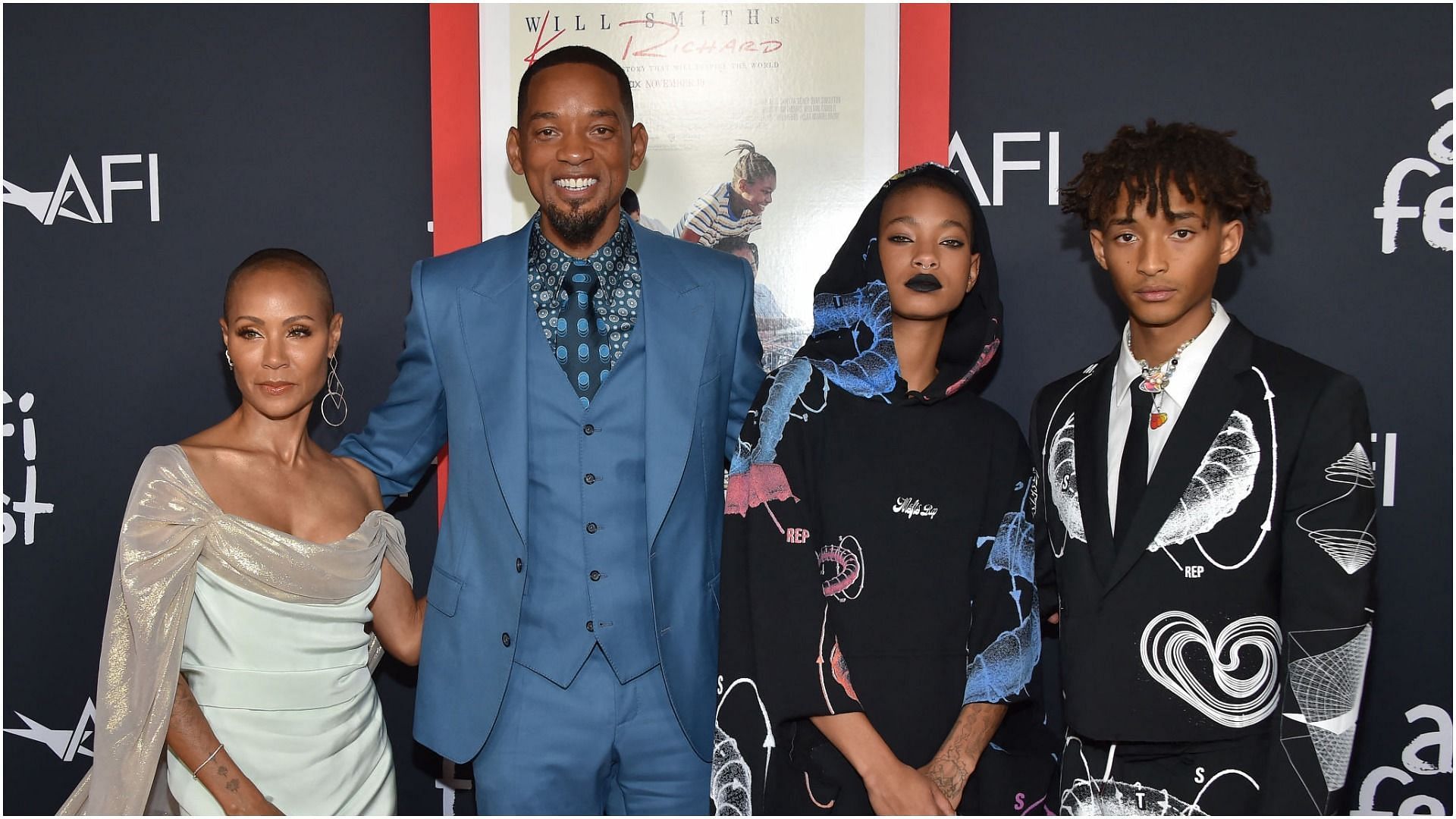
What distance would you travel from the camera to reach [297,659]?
6.99 feet

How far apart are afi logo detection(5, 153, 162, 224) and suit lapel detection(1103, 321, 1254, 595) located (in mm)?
2587

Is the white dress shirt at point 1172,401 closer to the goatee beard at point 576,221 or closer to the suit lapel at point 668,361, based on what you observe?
the suit lapel at point 668,361

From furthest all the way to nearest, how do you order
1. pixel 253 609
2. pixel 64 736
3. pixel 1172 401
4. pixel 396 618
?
pixel 64 736, pixel 396 618, pixel 253 609, pixel 1172 401

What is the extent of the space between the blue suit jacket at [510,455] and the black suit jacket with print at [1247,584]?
74 cm

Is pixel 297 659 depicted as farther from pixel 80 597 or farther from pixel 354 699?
pixel 80 597

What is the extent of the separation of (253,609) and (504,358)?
69 cm

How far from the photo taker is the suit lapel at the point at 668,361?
2135 millimetres

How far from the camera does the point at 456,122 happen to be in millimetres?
2787

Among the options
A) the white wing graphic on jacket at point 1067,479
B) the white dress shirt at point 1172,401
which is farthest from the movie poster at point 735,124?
the white dress shirt at point 1172,401

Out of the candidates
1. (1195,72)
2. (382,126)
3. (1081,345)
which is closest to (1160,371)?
(1081,345)

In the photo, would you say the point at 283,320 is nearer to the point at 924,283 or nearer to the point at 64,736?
the point at 924,283

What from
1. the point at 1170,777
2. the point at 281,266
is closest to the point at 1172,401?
the point at 1170,777

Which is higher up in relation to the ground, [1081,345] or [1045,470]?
[1081,345]

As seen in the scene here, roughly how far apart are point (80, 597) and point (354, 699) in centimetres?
129
